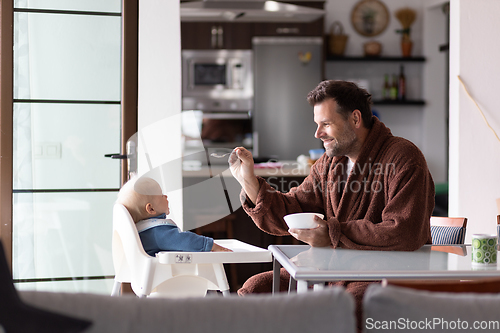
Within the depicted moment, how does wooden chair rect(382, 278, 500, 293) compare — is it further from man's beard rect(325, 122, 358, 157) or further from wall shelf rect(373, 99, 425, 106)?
wall shelf rect(373, 99, 425, 106)

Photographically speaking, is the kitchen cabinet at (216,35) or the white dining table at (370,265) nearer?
the white dining table at (370,265)

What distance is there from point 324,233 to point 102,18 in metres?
1.80

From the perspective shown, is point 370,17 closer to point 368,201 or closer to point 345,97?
point 345,97

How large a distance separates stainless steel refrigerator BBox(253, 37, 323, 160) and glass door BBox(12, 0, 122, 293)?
9.09 feet

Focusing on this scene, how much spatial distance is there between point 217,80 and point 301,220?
3959mm

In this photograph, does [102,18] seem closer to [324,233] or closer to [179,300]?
[324,233]

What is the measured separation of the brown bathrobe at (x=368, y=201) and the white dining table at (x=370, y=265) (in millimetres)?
58

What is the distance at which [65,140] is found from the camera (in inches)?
110

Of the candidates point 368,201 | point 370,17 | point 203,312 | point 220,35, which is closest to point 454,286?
point 203,312

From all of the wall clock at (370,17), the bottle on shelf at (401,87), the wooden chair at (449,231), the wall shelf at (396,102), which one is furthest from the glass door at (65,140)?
the bottle on shelf at (401,87)

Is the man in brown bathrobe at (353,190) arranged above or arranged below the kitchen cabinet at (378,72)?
below

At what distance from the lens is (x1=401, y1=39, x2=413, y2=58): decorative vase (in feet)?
19.5

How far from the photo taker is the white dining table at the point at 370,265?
50.6 inches

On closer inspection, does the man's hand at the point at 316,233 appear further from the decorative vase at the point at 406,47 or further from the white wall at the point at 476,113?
the decorative vase at the point at 406,47
